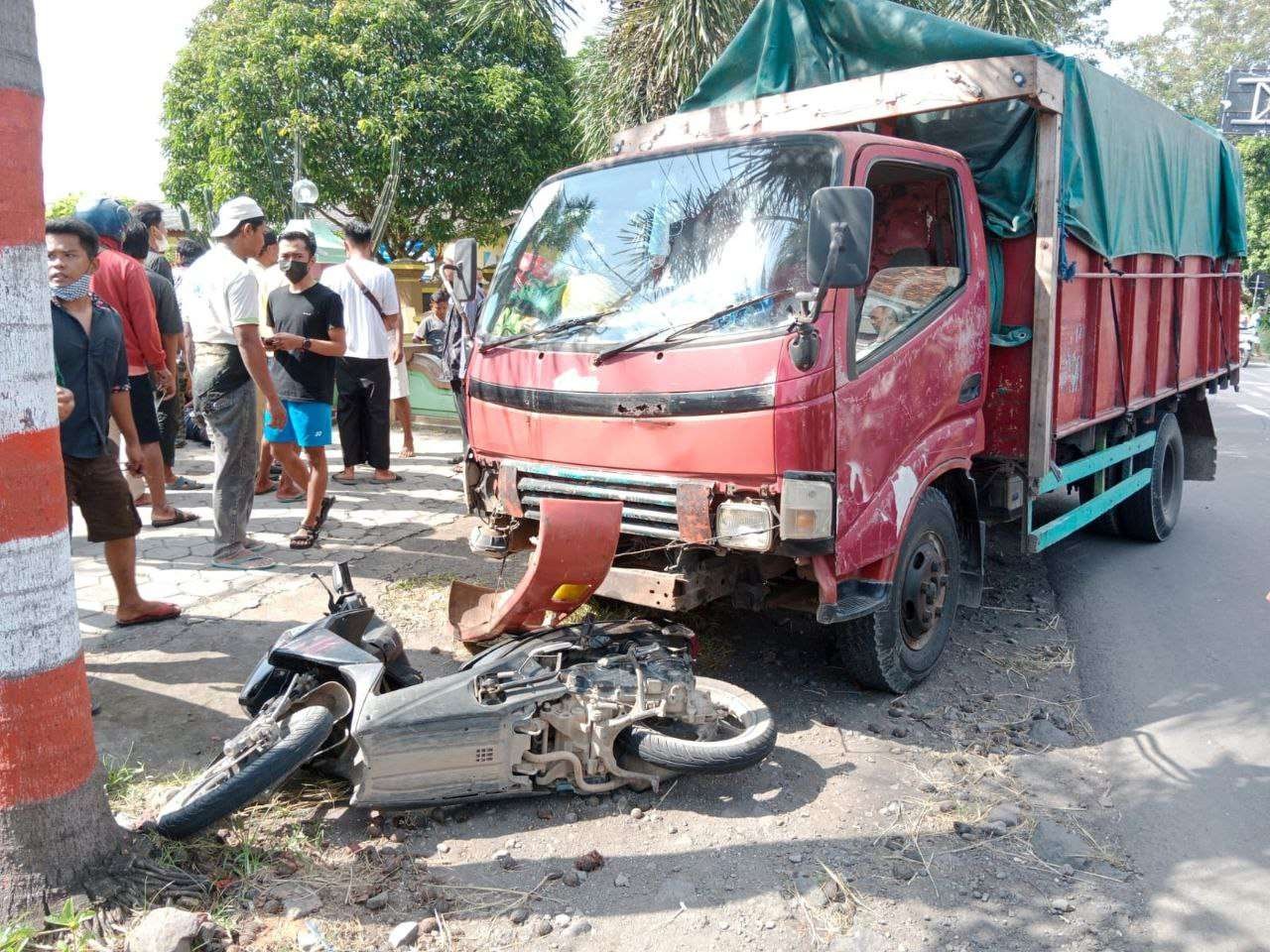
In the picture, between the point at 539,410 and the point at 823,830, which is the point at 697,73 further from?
the point at 823,830

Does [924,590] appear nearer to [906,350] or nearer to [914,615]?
[914,615]

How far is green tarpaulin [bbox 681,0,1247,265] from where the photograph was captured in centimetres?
468

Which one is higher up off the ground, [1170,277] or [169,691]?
[1170,277]

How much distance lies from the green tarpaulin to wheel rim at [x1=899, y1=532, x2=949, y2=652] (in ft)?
5.44

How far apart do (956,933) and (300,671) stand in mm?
2302

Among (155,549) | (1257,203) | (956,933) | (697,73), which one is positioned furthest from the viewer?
(1257,203)

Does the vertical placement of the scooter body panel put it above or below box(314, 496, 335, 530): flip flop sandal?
below

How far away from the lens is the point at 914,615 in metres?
4.22

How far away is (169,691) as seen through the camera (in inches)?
162

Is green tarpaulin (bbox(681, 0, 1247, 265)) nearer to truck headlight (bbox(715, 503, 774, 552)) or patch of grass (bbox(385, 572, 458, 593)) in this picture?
truck headlight (bbox(715, 503, 774, 552))

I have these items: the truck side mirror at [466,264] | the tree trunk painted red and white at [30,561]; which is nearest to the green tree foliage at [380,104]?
the truck side mirror at [466,264]

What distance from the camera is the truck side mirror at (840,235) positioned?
10.6 ft

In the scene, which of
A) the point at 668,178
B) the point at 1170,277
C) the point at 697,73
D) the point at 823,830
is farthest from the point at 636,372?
the point at 697,73

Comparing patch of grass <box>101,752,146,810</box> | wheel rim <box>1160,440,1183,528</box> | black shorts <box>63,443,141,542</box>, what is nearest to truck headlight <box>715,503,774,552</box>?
patch of grass <box>101,752,146,810</box>
